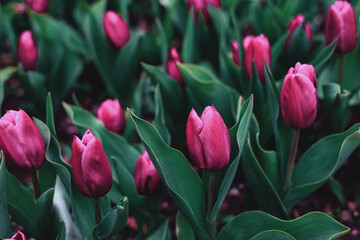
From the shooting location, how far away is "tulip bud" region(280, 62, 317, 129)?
116 cm

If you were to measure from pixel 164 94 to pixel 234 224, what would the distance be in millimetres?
592

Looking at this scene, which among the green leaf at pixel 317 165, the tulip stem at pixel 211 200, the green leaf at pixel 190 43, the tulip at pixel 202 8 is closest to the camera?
the tulip stem at pixel 211 200

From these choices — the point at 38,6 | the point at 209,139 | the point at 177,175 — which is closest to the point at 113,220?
the point at 177,175

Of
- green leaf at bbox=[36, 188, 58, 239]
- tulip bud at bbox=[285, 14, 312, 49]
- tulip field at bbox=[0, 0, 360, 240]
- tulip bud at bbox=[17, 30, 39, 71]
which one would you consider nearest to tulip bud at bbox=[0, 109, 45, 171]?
tulip field at bbox=[0, 0, 360, 240]

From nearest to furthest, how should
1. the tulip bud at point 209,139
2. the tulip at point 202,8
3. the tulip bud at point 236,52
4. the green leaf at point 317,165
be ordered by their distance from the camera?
1. the tulip bud at point 209,139
2. the green leaf at point 317,165
3. the tulip bud at point 236,52
4. the tulip at point 202,8

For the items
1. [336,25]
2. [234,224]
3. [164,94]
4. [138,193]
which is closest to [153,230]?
[138,193]

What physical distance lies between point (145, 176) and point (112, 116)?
0.30m

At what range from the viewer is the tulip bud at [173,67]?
167 centimetres

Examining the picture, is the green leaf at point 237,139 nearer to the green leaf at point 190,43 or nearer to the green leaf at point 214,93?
the green leaf at point 214,93

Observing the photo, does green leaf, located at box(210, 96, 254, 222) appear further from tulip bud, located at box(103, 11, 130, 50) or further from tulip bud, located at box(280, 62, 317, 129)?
tulip bud, located at box(103, 11, 130, 50)

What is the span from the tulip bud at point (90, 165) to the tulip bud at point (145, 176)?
0.15 metres

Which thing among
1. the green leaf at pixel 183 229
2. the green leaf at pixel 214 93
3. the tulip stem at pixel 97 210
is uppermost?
the green leaf at pixel 214 93

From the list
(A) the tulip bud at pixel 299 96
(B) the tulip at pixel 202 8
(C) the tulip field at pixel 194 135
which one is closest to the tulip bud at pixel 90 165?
(C) the tulip field at pixel 194 135

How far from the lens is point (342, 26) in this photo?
148cm
